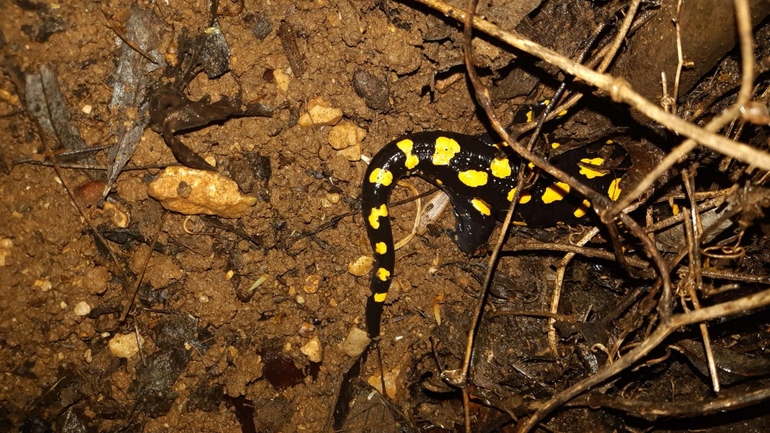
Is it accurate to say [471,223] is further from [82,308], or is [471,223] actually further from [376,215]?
[82,308]

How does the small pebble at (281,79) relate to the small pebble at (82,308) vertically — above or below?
above

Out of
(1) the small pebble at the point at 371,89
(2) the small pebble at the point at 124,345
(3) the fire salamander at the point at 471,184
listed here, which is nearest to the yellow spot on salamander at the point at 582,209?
(3) the fire salamander at the point at 471,184

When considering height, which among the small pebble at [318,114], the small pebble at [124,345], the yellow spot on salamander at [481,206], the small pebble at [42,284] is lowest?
the small pebble at [124,345]

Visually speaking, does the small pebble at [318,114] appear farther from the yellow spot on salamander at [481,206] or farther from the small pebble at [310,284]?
the yellow spot on salamander at [481,206]

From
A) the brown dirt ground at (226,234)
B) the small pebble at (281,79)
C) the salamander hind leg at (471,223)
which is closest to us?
the brown dirt ground at (226,234)

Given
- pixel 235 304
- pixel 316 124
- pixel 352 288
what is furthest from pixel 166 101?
pixel 352 288

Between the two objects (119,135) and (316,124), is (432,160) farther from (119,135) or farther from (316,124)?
(119,135)

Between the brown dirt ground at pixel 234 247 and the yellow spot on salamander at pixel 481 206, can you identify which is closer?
the brown dirt ground at pixel 234 247

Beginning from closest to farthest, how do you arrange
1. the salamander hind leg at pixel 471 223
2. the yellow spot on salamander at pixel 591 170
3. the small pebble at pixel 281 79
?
the small pebble at pixel 281 79 < the yellow spot on salamander at pixel 591 170 < the salamander hind leg at pixel 471 223
